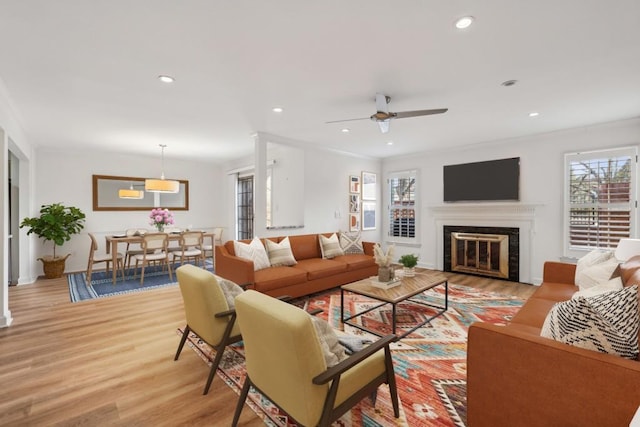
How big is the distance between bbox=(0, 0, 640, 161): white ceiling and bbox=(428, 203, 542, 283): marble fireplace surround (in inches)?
56.0

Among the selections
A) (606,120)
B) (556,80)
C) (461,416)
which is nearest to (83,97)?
(461,416)

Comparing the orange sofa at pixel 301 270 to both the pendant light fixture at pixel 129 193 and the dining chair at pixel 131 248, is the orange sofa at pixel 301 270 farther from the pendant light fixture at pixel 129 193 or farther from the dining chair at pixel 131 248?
the pendant light fixture at pixel 129 193

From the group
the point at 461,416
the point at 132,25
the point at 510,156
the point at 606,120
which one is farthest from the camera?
the point at 510,156

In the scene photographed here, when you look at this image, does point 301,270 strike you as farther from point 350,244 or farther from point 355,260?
point 350,244

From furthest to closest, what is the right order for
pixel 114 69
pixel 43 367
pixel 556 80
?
pixel 556 80, pixel 114 69, pixel 43 367

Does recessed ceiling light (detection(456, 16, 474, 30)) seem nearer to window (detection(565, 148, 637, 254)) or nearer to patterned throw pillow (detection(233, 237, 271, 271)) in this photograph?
patterned throw pillow (detection(233, 237, 271, 271))

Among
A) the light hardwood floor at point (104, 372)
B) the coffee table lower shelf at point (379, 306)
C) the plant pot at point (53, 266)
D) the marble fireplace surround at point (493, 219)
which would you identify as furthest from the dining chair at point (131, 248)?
the marble fireplace surround at point (493, 219)

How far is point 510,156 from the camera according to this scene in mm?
5184

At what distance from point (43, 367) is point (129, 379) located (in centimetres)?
82

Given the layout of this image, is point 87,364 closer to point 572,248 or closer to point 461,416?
point 461,416

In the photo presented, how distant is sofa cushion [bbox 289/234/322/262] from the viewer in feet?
15.6

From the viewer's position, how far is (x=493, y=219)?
532 cm

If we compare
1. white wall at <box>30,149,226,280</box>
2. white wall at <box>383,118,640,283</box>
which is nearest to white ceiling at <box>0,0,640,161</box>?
white wall at <box>383,118,640,283</box>

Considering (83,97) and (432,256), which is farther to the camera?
A: (432,256)
